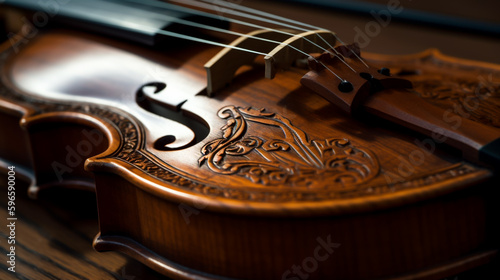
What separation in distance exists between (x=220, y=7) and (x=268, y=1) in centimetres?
86

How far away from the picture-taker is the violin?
2.27 feet

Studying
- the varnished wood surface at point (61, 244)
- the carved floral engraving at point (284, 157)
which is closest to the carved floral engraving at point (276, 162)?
the carved floral engraving at point (284, 157)

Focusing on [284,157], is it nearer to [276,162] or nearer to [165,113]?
[276,162]

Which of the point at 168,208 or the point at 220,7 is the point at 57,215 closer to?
the point at 168,208

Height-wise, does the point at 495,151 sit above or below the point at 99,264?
above

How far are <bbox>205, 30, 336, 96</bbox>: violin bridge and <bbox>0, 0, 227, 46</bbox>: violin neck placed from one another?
203 millimetres

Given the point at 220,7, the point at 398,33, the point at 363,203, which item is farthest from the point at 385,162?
the point at 398,33

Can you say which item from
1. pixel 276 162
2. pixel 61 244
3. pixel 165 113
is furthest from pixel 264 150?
pixel 61 244

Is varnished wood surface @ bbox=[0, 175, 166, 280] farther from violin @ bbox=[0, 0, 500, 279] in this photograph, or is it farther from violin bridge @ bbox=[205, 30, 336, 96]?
violin bridge @ bbox=[205, 30, 336, 96]

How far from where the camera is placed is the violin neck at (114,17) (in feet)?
3.71

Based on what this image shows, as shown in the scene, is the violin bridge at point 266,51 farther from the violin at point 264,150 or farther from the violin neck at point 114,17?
the violin neck at point 114,17

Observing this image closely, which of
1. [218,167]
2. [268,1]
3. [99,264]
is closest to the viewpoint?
[218,167]

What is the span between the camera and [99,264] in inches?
37.7

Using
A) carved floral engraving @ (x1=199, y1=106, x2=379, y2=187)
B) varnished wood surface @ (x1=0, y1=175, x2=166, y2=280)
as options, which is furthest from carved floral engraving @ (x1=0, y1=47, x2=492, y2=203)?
varnished wood surface @ (x1=0, y1=175, x2=166, y2=280)
